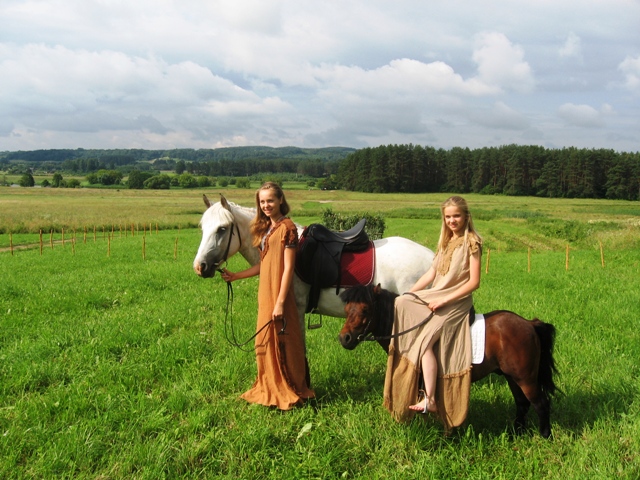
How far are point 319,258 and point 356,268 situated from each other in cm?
42

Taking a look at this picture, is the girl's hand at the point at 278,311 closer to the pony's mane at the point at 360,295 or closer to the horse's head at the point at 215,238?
the pony's mane at the point at 360,295

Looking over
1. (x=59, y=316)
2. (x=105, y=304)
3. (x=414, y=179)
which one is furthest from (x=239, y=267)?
(x=414, y=179)

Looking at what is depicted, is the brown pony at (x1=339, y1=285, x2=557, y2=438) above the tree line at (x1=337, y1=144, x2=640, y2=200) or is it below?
below

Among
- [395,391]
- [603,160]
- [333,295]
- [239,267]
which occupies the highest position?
[603,160]

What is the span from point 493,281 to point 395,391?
907 cm

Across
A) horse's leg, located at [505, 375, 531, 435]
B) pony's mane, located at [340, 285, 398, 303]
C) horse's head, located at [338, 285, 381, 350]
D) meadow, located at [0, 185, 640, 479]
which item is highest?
pony's mane, located at [340, 285, 398, 303]

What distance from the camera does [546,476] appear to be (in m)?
3.43

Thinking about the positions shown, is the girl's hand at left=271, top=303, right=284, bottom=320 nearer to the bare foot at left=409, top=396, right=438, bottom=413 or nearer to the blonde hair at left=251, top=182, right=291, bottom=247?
the blonde hair at left=251, top=182, right=291, bottom=247

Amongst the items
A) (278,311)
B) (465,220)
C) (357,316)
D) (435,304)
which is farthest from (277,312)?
(465,220)

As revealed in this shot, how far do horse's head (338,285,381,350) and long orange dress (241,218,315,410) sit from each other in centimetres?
86

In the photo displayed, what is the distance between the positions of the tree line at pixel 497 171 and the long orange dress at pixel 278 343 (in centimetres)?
10151

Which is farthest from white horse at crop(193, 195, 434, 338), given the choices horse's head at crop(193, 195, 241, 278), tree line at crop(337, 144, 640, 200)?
tree line at crop(337, 144, 640, 200)

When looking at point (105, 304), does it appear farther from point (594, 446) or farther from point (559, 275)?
point (559, 275)

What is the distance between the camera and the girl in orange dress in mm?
4348
